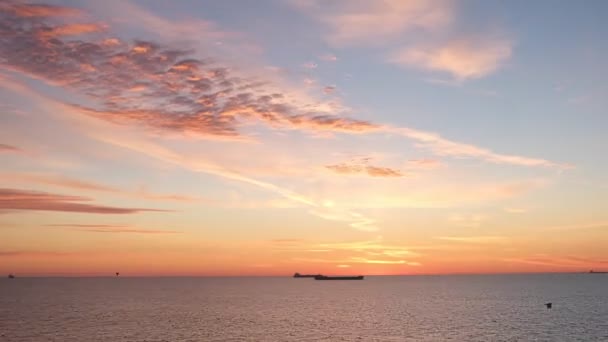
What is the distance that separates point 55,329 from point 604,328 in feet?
385

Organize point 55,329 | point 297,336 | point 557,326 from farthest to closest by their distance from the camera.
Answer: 1. point 557,326
2. point 55,329
3. point 297,336

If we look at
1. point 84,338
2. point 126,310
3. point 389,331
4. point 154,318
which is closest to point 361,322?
point 389,331

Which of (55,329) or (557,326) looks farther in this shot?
(557,326)

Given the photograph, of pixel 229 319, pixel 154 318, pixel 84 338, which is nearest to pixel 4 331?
pixel 84 338

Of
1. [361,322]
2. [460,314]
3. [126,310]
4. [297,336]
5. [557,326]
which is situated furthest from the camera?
[126,310]

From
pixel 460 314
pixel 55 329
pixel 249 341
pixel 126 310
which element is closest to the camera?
pixel 249 341

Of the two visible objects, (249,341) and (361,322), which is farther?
Result: (361,322)

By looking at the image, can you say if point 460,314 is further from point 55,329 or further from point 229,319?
point 55,329

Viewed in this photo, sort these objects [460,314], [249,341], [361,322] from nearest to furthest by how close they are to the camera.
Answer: [249,341] → [361,322] → [460,314]

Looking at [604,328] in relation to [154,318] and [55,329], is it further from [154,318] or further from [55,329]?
[55,329]

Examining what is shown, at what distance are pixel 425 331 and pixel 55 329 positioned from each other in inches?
3030

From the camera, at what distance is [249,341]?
334 feet

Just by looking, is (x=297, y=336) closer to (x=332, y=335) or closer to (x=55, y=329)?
(x=332, y=335)

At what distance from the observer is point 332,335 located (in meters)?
110
